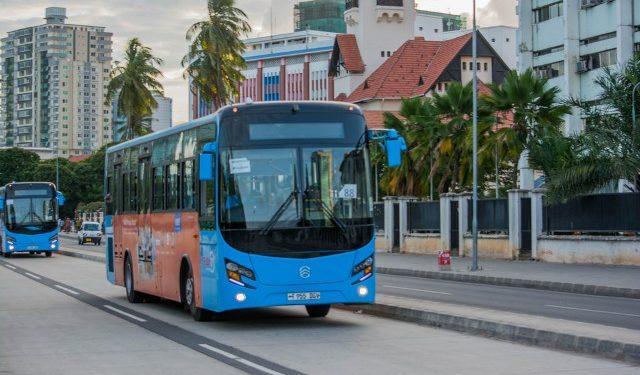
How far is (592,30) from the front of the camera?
68688mm

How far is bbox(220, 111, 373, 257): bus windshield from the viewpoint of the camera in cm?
1695

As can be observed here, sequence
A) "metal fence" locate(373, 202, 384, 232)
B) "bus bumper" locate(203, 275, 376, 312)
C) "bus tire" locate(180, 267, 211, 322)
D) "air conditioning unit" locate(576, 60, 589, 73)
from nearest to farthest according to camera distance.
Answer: "bus bumper" locate(203, 275, 376, 312)
"bus tire" locate(180, 267, 211, 322)
"metal fence" locate(373, 202, 384, 232)
"air conditioning unit" locate(576, 60, 589, 73)

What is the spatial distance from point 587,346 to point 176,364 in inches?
184

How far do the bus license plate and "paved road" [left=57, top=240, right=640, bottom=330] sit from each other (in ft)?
14.2

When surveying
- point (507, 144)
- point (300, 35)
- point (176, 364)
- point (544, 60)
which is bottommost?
point (176, 364)

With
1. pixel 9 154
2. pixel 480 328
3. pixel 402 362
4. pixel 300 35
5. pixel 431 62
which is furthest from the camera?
pixel 300 35

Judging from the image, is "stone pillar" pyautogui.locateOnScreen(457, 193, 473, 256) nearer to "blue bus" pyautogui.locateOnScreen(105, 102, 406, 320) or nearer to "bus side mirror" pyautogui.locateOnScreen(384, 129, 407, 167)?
"blue bus" pyautogui.locateOnScreen(105, 102, 406, 320)

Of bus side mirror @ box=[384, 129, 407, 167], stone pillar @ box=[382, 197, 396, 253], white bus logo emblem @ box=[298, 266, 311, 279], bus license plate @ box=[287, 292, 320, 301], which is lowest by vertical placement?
bus license plate @ box=[287, 292, 320, 301]

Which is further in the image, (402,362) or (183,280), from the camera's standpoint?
(183,280)

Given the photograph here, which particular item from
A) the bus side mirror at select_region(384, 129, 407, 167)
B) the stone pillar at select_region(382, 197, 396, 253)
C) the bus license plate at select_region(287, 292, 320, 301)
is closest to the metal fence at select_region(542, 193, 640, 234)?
the stone pillar at select_region(382, 197, 396, 253)

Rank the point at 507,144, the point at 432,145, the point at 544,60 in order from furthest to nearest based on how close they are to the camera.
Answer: the point at 544,60 → the point at 432,145 → the point at 507,144

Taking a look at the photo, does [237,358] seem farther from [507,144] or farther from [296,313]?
[507,144]

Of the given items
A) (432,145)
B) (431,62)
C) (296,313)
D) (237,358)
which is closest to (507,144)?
(432,145)

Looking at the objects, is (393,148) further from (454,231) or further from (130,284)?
(454,231)
